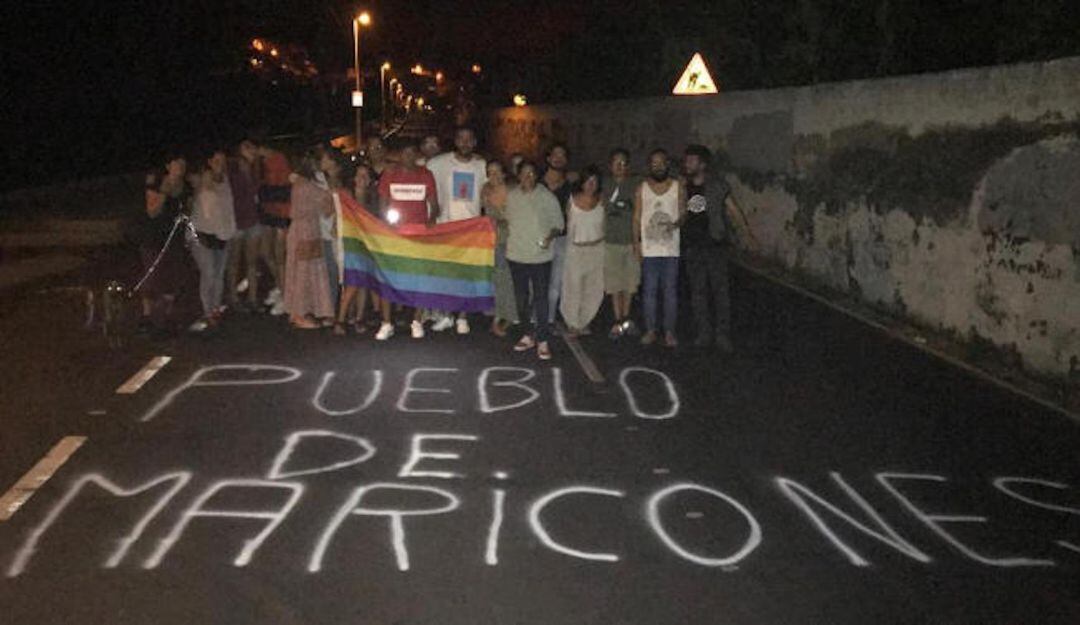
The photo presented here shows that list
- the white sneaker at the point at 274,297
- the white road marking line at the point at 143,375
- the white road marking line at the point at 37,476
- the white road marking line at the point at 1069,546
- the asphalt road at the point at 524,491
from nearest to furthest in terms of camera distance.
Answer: the asphalt road at the point at 524,491, the white road marking line at the point at 1069,546, the white road marking line at the point at 37,476, the white road marking line at the point at 143,375, the white sneaker at the point at 274,297

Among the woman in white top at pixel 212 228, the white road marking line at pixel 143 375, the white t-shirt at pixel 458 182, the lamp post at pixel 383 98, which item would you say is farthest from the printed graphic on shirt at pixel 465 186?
the lamp post at pixel 383 98

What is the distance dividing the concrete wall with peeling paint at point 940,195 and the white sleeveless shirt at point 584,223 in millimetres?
3376

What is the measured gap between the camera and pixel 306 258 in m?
11.6

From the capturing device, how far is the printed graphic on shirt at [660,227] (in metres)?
11.0

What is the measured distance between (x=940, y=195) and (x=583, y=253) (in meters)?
3.65

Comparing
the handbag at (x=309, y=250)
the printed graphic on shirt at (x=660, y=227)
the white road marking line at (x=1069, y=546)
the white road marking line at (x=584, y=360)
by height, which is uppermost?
the printed graphic on shirt at (x=660, y=227)

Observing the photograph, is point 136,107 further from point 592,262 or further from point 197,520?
point 197,520

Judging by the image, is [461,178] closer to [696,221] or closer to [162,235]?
[696,221]

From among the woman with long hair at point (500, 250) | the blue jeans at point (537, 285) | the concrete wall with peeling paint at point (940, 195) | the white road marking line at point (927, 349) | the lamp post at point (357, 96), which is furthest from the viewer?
the lamp post at point (357, 96)

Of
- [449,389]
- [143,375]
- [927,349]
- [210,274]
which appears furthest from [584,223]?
[143,375]

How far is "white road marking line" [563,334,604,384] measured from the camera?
9844 millimetres

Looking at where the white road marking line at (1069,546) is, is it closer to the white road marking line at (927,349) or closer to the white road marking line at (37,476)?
the white road marking line at (927,349)

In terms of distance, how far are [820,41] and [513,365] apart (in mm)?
14170

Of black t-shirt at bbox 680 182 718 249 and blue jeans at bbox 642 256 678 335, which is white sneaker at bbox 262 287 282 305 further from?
black t-shirt at bbox 680 182 718 249
